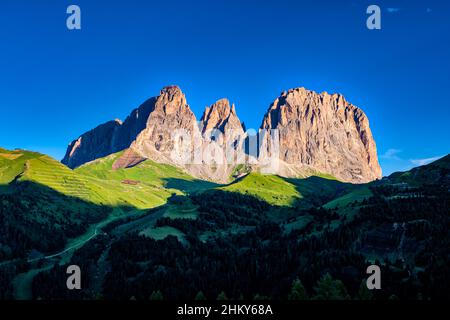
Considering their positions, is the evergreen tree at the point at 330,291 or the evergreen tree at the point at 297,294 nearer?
the evergreen tree at the point at 330,291

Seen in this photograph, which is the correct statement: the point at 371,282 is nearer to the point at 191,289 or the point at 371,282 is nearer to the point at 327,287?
the point at 327,287

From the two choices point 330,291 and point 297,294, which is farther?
point 297,294

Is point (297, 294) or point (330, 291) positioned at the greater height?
point (330, 291)

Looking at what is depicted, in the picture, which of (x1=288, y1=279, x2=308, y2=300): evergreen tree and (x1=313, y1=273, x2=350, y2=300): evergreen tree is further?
(x1=288, y1=279, x2=308, y2=300): evergreen tree
